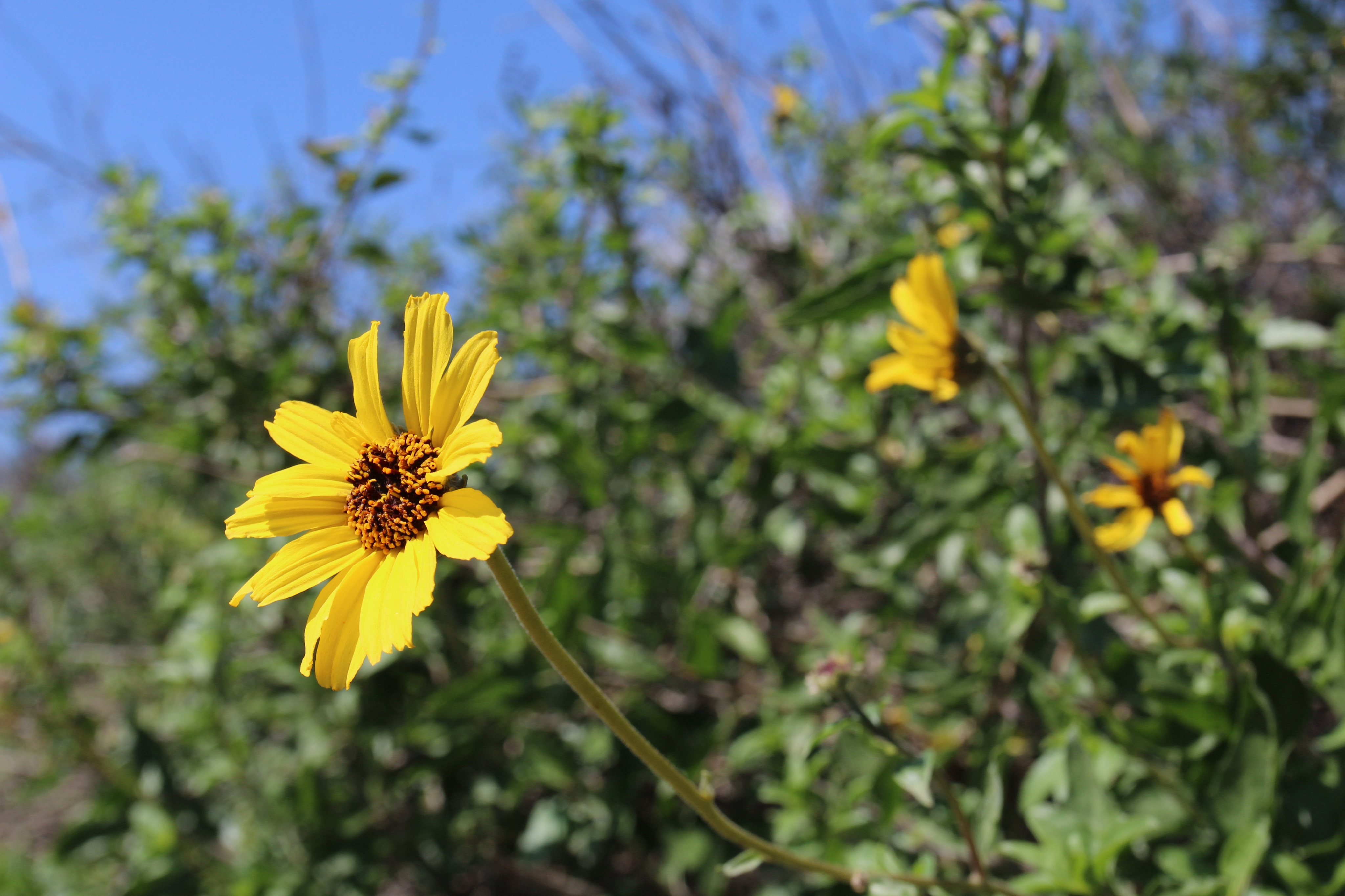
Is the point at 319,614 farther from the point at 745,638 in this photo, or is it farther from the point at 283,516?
the point at 745,638

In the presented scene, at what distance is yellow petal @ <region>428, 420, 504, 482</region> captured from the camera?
2.57 feet

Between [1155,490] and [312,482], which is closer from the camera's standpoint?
[312,482]

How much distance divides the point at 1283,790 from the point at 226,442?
8.65 ft

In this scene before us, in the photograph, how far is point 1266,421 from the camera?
1778 mm

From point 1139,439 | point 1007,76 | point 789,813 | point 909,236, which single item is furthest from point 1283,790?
point 1007,76

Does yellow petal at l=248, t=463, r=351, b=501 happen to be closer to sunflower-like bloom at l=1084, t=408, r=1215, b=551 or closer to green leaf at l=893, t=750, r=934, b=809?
green leaf at l=893, t=750, r=934, b=809

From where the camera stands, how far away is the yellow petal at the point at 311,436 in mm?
949

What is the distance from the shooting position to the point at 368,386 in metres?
0.94

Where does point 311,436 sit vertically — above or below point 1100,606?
above

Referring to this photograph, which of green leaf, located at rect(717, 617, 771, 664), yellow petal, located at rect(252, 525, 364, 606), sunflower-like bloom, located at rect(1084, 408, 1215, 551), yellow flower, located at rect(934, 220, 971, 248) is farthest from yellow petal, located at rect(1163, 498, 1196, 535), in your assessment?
yellow petal, located at rect(252, 525, 364, 606)

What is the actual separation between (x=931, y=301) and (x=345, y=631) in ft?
3.09

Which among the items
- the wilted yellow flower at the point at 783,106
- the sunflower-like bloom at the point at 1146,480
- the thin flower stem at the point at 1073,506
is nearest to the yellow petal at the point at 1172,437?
the sunflower-like bloom at the point at 1146,480

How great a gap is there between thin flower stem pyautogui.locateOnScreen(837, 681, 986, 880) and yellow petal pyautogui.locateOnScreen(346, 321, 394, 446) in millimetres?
601

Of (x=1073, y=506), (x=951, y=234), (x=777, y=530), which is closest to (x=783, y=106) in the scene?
(x=951, y=234)
